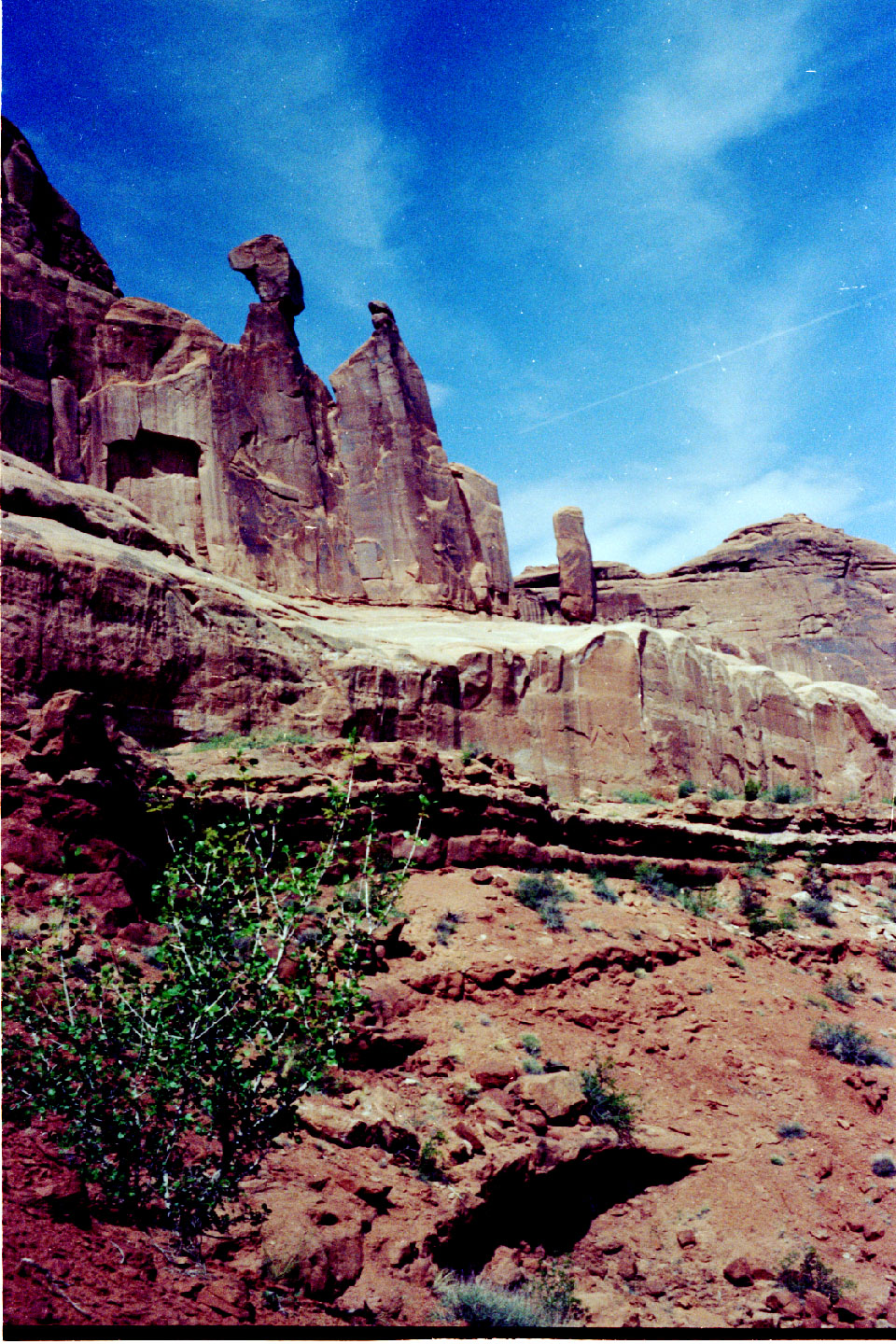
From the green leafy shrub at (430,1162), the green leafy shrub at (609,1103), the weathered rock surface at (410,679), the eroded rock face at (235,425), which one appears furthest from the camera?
the eroded rock face at (235,425)

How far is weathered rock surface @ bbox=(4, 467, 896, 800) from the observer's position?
18.8 m

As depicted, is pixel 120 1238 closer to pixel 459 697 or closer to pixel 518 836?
pixel 518 836

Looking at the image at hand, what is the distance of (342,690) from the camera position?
77.5 ft

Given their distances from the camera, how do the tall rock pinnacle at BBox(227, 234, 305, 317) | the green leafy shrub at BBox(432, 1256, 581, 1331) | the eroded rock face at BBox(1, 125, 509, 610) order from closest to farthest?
the green leafy shrub at BBox(432, 1256, 581, 1331) → the eroded rock face at BBox(1, 125, 509, 610) → the tall rock pinnacle at BBox(227, 234, 305, 317)

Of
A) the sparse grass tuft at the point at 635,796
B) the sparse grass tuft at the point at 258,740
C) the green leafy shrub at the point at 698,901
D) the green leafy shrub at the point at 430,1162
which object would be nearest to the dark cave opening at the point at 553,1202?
the green leafy shrub at the point at 430,1162

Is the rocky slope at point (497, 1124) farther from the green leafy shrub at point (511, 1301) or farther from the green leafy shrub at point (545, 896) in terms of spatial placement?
the green leafy shrub at point (545, 896)

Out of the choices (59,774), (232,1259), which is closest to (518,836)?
(59,774)

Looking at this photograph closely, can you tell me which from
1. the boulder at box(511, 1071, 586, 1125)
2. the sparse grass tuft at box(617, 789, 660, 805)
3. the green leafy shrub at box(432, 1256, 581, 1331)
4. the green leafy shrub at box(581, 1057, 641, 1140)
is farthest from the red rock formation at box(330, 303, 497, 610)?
the green leafy shrub at box(432, 1256, 581, 1331)

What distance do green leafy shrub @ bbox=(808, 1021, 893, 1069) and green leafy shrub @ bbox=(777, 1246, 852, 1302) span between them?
5.12 m

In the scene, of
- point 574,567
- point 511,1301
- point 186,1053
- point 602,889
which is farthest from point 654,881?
point 574,567

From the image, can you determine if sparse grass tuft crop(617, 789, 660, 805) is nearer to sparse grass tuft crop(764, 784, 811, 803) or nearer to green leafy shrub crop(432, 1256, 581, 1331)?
sparse grass tuft crop(764, 784, 811, 803)

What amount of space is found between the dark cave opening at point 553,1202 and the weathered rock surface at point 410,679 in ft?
33.8

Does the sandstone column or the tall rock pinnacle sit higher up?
the tall rock pinnacle

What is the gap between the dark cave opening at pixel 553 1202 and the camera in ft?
31.6
